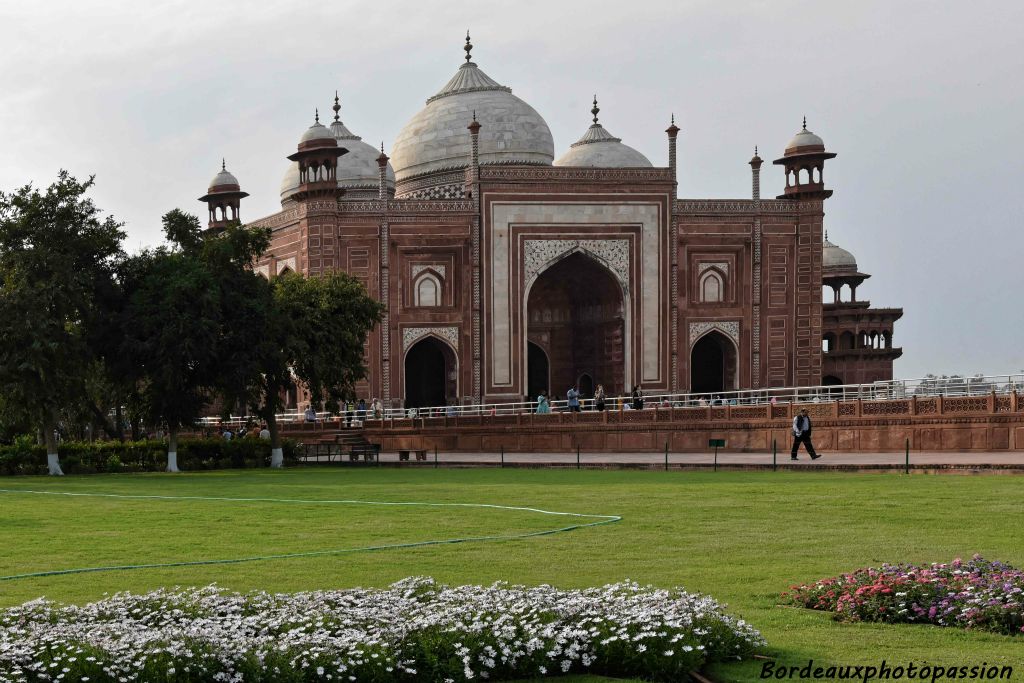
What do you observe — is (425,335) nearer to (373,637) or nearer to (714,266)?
(714,266)

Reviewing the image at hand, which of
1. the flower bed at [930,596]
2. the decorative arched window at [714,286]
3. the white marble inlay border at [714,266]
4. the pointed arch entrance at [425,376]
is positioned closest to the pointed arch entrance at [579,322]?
the white marble inlay border at [714,266]

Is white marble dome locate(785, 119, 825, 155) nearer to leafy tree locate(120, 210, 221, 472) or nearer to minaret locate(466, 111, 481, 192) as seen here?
minaret locate(466, 111, 481, 192)

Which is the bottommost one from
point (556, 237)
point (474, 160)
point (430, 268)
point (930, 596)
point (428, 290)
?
point (930, 596)

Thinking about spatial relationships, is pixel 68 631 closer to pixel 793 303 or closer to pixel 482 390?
pixel 482 390

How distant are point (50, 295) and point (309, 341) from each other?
708 centimetres

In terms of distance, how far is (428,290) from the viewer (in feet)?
125

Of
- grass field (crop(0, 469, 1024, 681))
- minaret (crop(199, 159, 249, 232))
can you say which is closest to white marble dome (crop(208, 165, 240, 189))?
minaret (crop(199, 159, 249, 232))

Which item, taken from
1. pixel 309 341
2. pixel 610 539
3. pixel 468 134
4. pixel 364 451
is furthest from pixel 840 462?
pixel 468 134

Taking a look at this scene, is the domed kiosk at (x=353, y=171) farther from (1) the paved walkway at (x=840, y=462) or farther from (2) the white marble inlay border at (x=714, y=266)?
(1) the paved walkway at (x=840, y=462)

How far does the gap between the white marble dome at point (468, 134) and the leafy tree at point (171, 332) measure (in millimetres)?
19025

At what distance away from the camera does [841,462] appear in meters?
19.2

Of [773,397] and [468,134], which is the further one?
[468,134]

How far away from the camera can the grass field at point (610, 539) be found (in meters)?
6.68

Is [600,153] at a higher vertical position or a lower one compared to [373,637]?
higher
